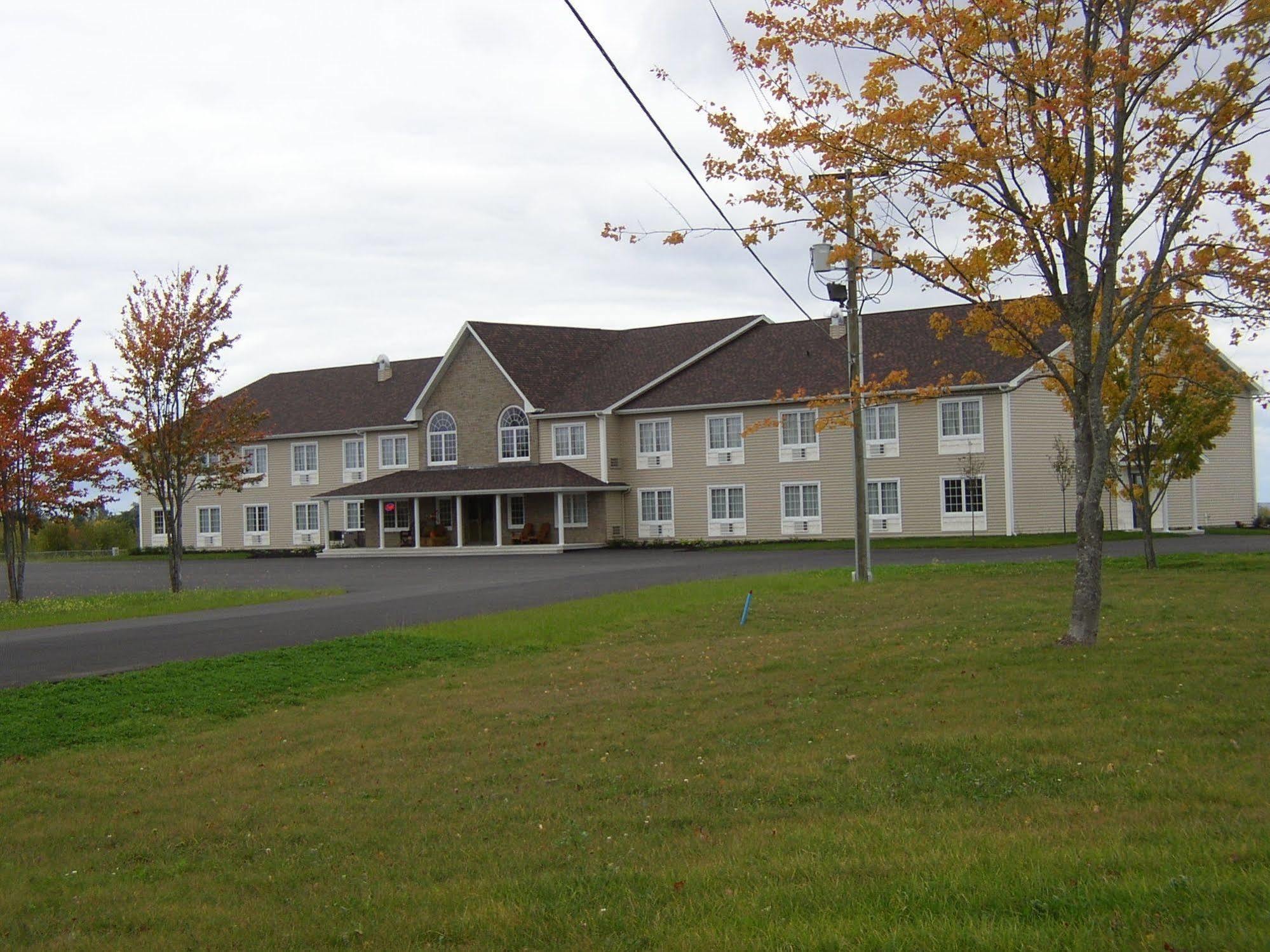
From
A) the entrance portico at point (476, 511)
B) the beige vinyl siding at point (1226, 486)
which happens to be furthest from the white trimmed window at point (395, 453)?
the beige vinyl siding at point (1226, 486)

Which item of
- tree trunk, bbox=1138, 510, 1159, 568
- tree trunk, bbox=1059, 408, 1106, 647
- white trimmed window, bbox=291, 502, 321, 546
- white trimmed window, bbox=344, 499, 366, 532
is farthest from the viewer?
white trimmed window, bbox=291, 502, 321, 546

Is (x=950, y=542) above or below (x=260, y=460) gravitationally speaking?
below

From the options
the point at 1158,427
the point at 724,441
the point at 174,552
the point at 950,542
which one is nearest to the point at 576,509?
the point at 724,441

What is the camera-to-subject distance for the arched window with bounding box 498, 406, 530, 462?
48969 mm

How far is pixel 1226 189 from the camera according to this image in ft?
39.1

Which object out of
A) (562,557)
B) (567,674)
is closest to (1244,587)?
(567,674)

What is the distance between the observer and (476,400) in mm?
49969

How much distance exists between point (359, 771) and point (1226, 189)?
32.5 feet

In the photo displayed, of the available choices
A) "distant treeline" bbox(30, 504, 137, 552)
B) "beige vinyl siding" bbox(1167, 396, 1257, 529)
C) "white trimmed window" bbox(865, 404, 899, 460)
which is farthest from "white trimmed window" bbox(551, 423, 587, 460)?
"distant treeline" bbox(30, 504, 137, 552)

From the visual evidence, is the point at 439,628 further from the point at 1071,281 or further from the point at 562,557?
the point at 562,557

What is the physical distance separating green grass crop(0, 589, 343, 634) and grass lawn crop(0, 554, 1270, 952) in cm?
781

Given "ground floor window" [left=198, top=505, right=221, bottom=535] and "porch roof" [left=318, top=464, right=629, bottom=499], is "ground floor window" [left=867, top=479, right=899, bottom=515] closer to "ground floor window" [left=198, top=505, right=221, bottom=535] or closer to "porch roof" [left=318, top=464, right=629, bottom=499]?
"porch roof" [left=318, top=464, right=629, bottom=499]

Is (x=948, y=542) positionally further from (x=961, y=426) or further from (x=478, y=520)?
(x=478, y=520)

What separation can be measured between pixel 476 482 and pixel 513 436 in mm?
3047
